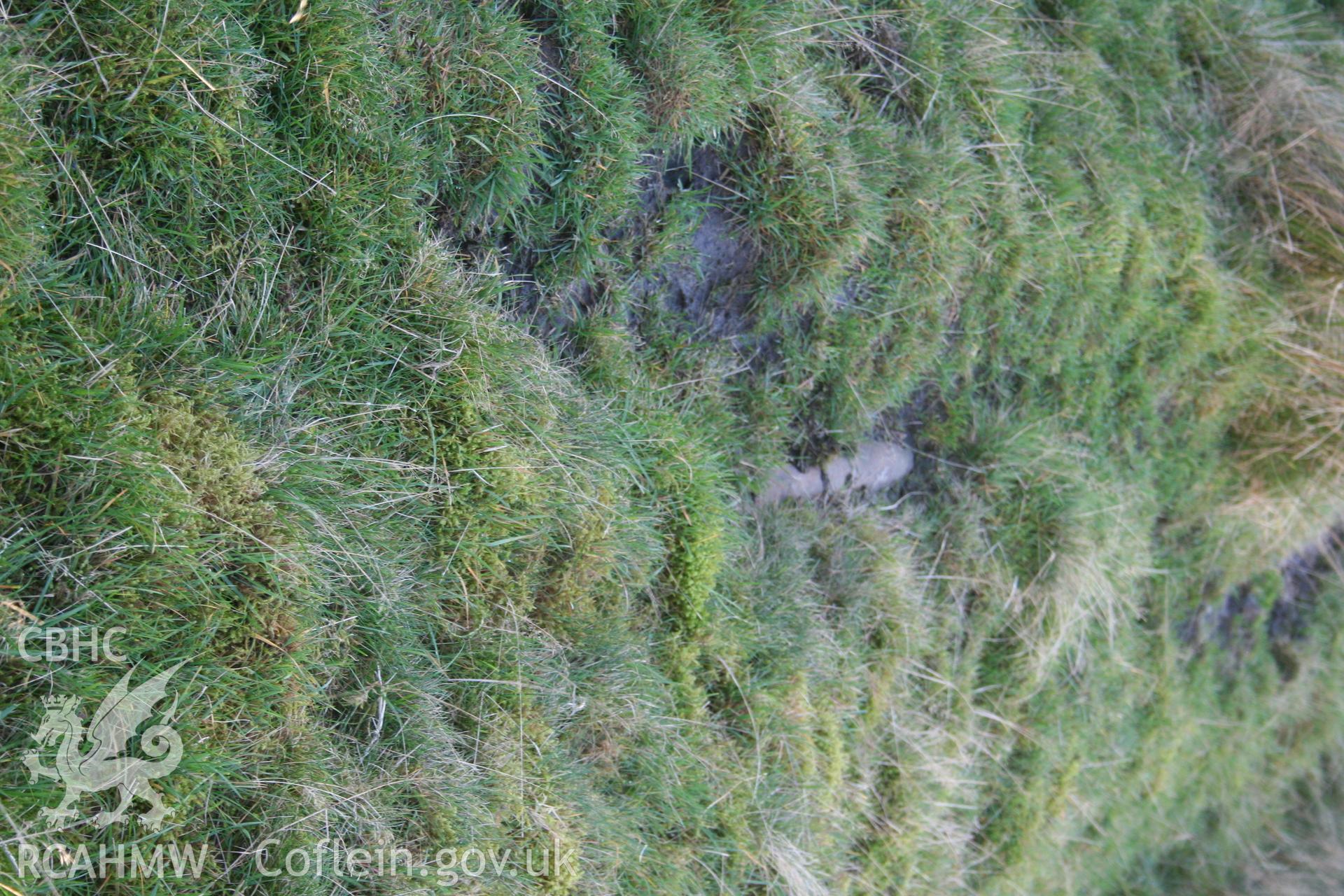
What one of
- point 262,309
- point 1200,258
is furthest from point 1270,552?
point 262,309

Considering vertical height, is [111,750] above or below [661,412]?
above

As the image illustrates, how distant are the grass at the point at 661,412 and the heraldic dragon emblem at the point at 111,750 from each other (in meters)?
0.03

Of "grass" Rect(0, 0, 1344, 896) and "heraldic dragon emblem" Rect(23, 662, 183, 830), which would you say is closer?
"heraldic dragon emblem" Rect(23, 662, 183, 830)

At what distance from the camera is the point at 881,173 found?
12.6 ft

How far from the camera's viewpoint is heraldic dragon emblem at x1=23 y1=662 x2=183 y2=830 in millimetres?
2100

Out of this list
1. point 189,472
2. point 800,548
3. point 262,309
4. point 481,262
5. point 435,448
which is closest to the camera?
point 189,472

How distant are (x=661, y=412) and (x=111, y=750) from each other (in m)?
1.80

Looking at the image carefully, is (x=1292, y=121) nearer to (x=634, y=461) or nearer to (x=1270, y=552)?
(x=1270, y=552)

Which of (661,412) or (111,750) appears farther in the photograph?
(661,412)

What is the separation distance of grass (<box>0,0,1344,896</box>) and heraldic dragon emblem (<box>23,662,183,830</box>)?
33 millimetres

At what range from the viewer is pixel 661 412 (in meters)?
3.33

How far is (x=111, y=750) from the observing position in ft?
7.08

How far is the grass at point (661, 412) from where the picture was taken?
2336 millimetres

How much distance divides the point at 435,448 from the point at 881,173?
2046 millimetres
